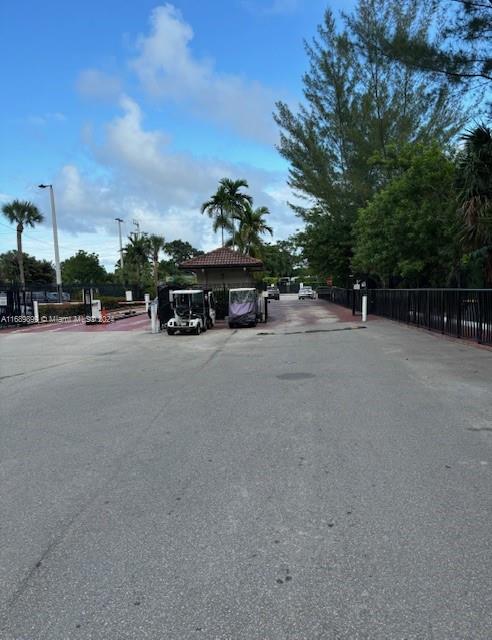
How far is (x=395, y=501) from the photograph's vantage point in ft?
13.5

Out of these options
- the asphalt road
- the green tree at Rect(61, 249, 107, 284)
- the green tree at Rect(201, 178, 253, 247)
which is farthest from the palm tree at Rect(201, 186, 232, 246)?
the green tree at Rect(61, 249, 107, 284)

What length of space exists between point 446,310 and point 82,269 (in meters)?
91.6

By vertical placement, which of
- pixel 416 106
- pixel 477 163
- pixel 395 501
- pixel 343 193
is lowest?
pixel 395 501

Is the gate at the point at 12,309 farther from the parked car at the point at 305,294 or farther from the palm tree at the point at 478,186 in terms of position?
the parked car at the point at 305,294

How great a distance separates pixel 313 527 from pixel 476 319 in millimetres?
12449

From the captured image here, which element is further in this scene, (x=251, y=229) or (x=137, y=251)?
(x=137, y=251)

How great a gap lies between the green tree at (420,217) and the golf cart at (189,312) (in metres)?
8.29

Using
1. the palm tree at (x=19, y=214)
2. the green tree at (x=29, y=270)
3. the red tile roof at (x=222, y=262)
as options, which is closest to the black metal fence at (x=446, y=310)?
the red tile roof at (x=222, y=262)

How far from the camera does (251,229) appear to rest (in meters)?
48.7

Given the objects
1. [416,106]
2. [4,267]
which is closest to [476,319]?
[416,106]

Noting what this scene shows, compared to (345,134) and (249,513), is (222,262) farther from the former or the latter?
(249,513)

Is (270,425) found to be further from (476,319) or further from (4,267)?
(4,267)

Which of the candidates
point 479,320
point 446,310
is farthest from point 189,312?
point 479,320

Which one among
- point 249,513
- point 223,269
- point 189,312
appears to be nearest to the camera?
point 249,513
